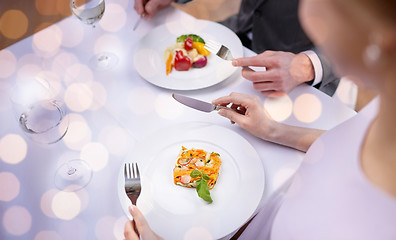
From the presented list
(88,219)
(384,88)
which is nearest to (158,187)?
(88,219)

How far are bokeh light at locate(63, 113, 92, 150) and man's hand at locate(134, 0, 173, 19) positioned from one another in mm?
498

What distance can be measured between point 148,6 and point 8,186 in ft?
2.50

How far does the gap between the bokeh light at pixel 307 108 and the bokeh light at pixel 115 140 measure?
0.50 m

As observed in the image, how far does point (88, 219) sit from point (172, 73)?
0.53 metres

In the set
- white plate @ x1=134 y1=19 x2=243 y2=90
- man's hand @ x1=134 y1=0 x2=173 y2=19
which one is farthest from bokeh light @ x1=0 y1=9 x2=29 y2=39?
white plate @ x1=134 y1=19 x2=243 y2=90

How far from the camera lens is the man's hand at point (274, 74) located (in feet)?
3.54

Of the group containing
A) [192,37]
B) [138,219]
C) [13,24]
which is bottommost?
[13,24]

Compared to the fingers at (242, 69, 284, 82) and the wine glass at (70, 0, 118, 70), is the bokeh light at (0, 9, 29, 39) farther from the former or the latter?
the fingers at (242, 69, 284, 82)

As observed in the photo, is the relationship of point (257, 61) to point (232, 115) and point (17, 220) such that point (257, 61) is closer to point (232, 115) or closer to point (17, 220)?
point (232, 115)

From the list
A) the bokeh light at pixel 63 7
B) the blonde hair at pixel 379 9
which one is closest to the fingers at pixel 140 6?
the blonde hair at pixel 379 9

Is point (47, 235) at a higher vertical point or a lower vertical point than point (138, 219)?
lower

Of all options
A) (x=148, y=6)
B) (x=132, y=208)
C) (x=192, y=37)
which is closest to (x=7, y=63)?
(x=148, y=6)

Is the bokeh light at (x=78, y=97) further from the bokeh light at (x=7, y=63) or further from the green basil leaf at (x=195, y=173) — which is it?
the green basil leaf at (x=195, y=173)

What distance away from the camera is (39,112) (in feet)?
→ 3.10
